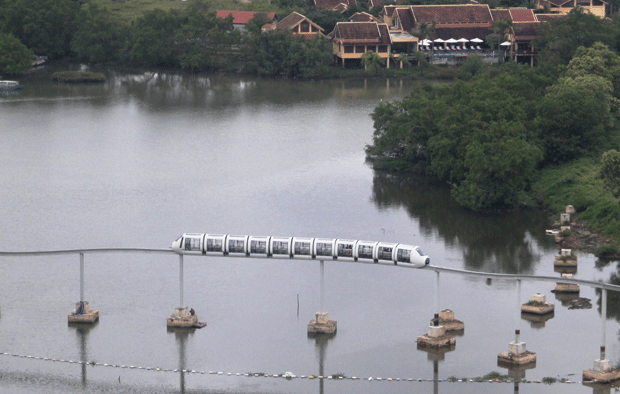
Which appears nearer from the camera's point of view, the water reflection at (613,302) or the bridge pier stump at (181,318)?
the bridge pier stump at (181,318)

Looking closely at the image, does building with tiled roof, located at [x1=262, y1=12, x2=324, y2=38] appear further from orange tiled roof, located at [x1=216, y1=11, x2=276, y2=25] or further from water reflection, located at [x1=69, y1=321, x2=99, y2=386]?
water reflection, located at [x1=69, y1=321, x2=99, y2=386]

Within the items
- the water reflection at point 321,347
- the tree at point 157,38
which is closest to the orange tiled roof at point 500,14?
the tree at point 157,38

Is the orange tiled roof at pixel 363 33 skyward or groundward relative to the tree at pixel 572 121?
skyward

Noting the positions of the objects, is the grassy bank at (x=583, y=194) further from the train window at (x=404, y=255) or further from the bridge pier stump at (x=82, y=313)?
the bridge pier stump at (x=82, y=313)

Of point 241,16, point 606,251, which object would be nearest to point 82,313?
point 606,251

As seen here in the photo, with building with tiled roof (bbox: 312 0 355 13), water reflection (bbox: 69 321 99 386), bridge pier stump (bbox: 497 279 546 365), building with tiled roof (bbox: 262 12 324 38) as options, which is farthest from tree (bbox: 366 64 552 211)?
building with tiled roof (bbox: 312 0 355 13)

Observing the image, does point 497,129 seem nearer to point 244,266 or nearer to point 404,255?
Result: point 244,266

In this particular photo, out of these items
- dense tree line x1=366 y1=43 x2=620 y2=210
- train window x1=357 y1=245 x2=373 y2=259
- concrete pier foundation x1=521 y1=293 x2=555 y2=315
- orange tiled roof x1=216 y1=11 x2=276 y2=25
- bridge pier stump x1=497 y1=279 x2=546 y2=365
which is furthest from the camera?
orange tiled roof x1=216 y1=11 x2=276 y2=25
